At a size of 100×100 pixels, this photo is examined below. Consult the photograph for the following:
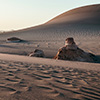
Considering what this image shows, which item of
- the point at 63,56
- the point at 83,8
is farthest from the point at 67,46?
the point at 83,8

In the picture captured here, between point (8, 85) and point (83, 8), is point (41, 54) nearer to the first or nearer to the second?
point (8, 85)

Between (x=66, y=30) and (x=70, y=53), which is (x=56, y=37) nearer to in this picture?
(x=66, y=30)

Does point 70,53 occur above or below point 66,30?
below

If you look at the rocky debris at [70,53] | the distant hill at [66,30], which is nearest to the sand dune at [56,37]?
the distant hill at [66,30]

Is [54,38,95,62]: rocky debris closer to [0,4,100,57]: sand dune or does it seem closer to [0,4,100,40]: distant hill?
[0,4,100,57]: sand dune

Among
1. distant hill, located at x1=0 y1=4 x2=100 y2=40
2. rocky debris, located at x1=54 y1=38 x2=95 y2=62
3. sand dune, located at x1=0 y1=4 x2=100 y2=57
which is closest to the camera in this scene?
rocky debris, located at x1=54 y1=38 x2=95 y2=62

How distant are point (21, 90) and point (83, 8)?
1635 inches

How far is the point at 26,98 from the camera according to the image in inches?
88.8

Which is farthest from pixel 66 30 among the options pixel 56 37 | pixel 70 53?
pixel 70 53

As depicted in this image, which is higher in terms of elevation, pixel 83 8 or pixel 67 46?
pixel 83 8

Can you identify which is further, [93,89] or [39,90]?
[93,89]

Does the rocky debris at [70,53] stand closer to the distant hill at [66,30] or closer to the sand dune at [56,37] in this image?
the sand dune at [56,37]

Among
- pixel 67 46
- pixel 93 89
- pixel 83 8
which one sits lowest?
pixel 93 89

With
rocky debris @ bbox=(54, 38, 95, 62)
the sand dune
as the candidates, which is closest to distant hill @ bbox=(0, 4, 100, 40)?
the sand dune
